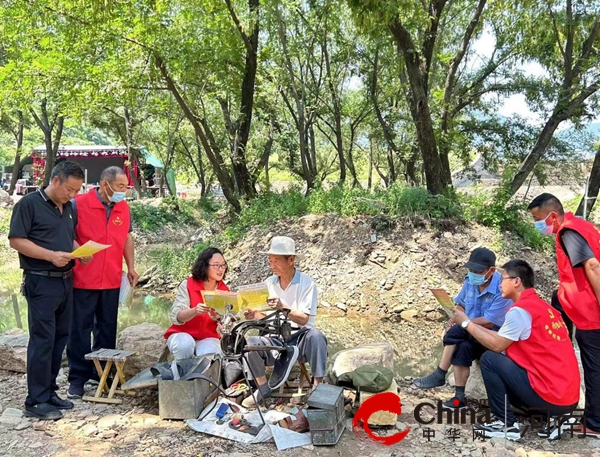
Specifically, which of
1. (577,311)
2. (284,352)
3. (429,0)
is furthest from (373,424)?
(429,0)

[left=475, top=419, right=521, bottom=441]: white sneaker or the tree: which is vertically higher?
the tree

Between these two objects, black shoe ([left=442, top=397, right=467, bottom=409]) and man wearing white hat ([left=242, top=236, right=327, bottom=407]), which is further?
black shoe ([left=442, top=397, right=467, bottom=409])

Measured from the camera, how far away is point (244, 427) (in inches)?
153

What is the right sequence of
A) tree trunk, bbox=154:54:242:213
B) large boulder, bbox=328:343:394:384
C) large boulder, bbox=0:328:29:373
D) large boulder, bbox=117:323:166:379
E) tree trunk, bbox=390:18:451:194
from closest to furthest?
large boulder, bbox=328:343:394:384
large boulder, bbox=117:323:166:379
large boulder, bbox=0:328:29:373
tree trunk, bbox=390:18:451:194
tree trunk, bbox=154:54:242:213

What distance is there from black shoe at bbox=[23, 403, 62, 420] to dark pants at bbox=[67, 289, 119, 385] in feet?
1.69

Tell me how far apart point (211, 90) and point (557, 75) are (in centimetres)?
937

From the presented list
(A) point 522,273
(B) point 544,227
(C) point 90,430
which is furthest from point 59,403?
(B) point 544,227

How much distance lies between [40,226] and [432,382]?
3730mm

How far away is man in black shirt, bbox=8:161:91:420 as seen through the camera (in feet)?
12.9

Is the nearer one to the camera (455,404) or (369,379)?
(369,379)

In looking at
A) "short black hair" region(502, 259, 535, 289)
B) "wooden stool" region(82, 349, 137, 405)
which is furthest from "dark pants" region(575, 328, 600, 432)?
"wooden stool" region(82, 349, 137, 405)

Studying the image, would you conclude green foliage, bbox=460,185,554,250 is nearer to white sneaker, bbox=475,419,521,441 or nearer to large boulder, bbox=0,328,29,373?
white sneaker, bbox=475,419,521,441

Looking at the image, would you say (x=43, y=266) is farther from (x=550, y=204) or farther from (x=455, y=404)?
(x=550, y=204)

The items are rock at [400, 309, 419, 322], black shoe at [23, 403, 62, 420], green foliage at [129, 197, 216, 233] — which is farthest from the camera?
green foliage at [129, 197, 216, 233]
